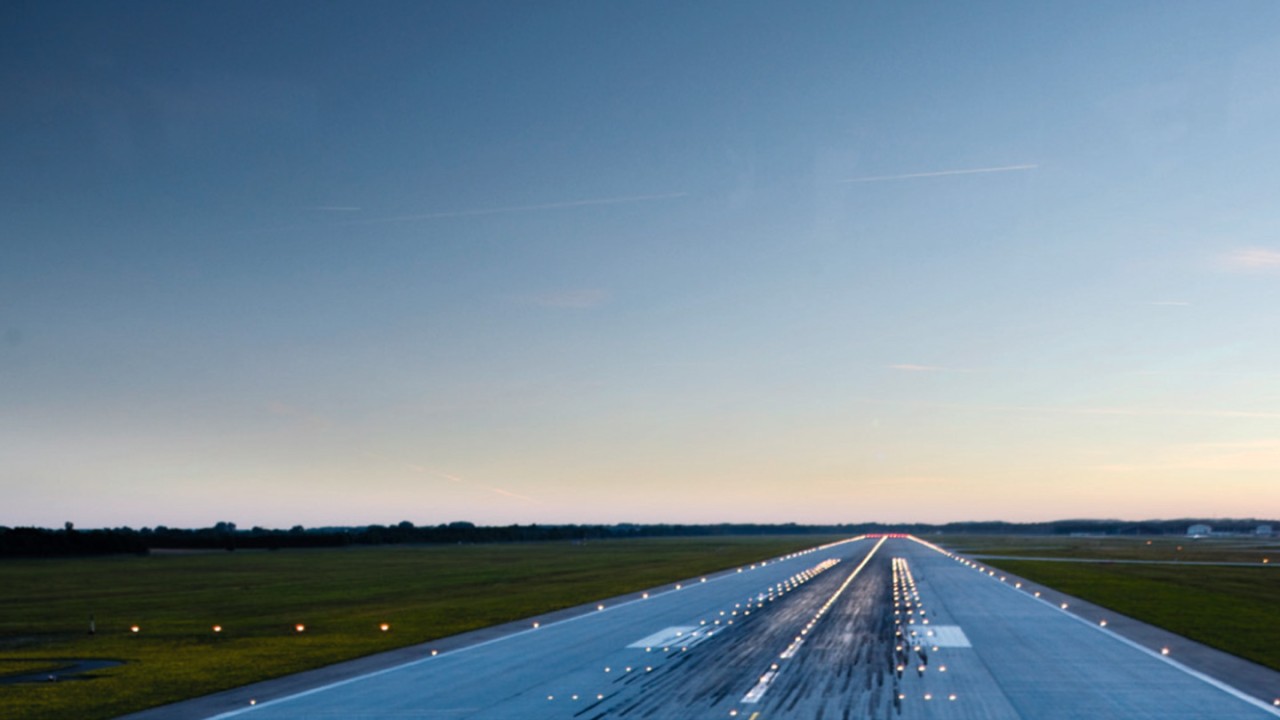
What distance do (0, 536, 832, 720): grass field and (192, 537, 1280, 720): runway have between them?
3893 millimetres

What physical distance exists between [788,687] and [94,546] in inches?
5213

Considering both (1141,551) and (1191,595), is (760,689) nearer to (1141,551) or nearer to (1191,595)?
(1191,595)

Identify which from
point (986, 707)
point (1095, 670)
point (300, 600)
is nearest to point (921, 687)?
point (986, 707)

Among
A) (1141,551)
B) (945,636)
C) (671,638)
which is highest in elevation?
(1141,551)

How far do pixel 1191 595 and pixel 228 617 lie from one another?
146ft

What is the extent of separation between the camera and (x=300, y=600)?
50344 millimetres

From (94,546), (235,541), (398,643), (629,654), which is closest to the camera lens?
(629,654)

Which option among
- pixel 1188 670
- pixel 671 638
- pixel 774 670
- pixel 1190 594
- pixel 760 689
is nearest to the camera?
pixel 760 689

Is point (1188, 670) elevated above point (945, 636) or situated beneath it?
situated beneath

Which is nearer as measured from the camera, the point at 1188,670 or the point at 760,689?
the point at 760,689

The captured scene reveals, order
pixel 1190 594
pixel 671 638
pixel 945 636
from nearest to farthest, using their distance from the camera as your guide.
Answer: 1. pixel 671 638
2. pixel 945 636
3. pixel 1190 594

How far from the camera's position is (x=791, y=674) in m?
23.1

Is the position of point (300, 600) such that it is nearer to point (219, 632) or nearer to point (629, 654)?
point (219, 632)

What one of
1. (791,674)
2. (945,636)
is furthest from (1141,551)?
(791,674)
